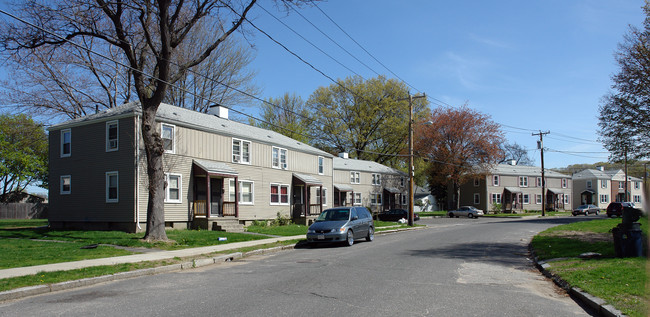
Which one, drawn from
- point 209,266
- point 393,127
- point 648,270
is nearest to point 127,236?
point 209,266

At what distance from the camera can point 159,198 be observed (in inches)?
732

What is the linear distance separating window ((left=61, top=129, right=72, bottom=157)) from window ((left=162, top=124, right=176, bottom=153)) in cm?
605

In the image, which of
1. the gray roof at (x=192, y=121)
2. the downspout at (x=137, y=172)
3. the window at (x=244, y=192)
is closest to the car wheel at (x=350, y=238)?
the downspout at (x=137, y=172)

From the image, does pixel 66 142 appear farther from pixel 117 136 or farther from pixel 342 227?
pixel 342 227

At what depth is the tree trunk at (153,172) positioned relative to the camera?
18.1 m

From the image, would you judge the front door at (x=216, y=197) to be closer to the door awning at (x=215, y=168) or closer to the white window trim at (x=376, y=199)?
the door awning at (x=215, y=168)

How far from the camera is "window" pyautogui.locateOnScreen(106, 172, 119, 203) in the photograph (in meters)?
23.2

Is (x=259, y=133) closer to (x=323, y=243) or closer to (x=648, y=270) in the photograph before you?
(x=323, y=243)

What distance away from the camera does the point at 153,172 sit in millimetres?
18422

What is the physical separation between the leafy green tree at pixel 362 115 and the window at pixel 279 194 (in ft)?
95.8

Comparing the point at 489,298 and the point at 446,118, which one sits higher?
the point at 446,118

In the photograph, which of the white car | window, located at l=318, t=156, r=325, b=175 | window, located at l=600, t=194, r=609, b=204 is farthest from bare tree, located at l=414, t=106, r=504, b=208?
window, located at l=600, t=194, r=609, b=204

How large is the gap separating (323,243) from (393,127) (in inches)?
1671

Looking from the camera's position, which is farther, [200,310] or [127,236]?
[127,236]
